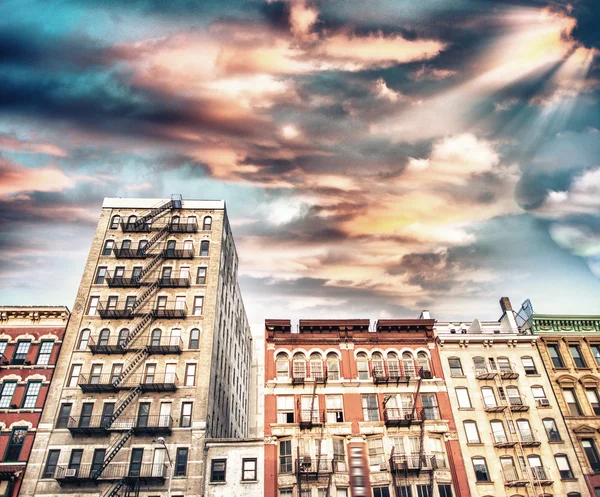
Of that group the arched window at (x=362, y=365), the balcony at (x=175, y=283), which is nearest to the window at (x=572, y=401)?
the arched window at (x=362, y=365)

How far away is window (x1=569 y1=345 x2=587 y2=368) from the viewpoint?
4319 cm

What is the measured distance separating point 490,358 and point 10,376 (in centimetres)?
4535

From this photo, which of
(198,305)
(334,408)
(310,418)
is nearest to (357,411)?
(334,408)

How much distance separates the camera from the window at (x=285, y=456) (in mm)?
36500

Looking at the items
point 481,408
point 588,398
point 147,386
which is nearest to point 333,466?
point 481,408

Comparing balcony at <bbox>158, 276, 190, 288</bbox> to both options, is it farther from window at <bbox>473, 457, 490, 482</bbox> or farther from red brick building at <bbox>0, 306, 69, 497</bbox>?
window at <bbox>473, 457, 490, 482</bbox>

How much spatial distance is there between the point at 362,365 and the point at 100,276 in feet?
96.7

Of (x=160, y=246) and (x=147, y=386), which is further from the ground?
(x=160, y=246)

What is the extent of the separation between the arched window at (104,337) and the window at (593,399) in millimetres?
46479

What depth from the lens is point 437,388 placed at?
135 ft

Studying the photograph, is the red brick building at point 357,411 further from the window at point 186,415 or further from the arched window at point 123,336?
the arched window at point 123,336

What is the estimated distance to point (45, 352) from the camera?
42.8 metres

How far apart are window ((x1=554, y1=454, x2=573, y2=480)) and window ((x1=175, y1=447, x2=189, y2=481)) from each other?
3168cm

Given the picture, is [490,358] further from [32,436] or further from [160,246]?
[32,436]
